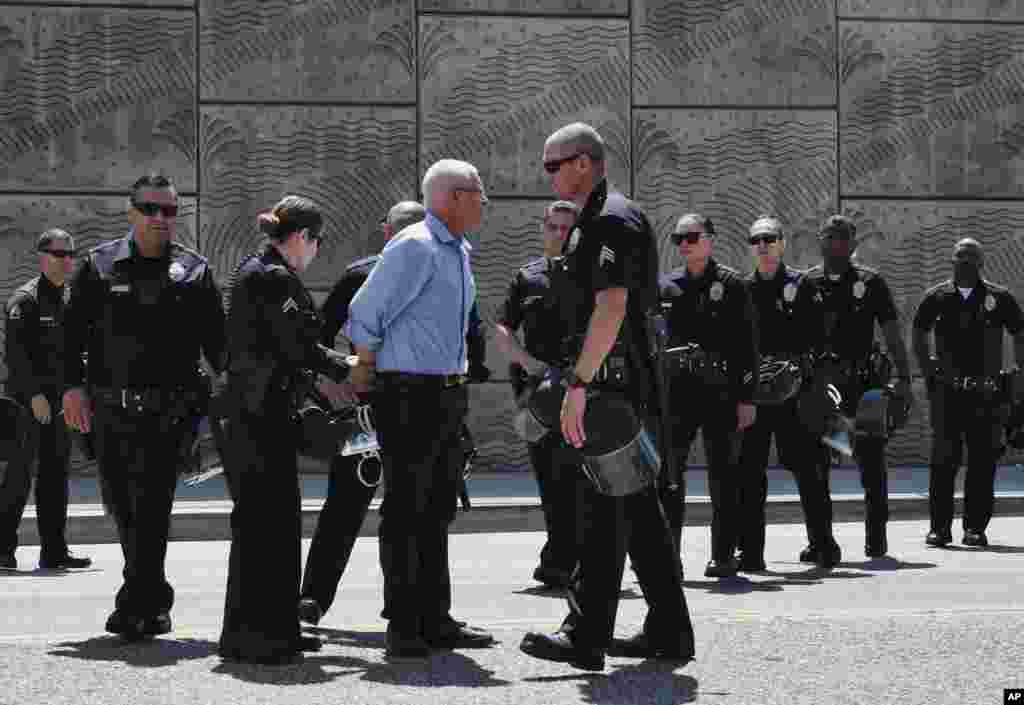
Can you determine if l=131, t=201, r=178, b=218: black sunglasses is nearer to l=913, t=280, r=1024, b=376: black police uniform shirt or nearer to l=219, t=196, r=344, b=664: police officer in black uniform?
l=219, t=196, r=344, b=664: police officer in black uniform

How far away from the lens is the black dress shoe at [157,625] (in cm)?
779

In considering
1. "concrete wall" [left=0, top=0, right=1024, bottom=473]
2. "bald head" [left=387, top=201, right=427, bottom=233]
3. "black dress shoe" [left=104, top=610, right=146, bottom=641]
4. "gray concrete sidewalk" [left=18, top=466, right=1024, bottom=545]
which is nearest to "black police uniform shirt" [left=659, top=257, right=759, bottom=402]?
"bald head" [left=387, top=201, right=427, bottom=233]

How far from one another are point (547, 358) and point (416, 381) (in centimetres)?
247

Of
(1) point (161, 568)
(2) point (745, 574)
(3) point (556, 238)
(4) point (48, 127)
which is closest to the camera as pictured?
(1) point (161, 568)

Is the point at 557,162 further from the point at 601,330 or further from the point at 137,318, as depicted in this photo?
the point at 137,318

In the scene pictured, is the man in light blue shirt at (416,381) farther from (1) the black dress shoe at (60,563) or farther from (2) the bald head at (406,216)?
(1) the black dress shoe at (60,563)

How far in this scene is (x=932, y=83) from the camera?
734 inches

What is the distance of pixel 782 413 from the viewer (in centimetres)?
1090

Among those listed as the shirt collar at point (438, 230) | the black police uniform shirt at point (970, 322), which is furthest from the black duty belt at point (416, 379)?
the black police uniform shirt at point (970, 322)

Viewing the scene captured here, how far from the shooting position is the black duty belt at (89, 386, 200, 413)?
25.6 feet

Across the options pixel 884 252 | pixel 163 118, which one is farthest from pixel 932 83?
pixel 163 118

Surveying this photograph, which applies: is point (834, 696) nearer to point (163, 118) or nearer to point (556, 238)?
point (556, 238)

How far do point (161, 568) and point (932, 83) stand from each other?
12.8 metres

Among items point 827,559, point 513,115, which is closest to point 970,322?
point 827,559
